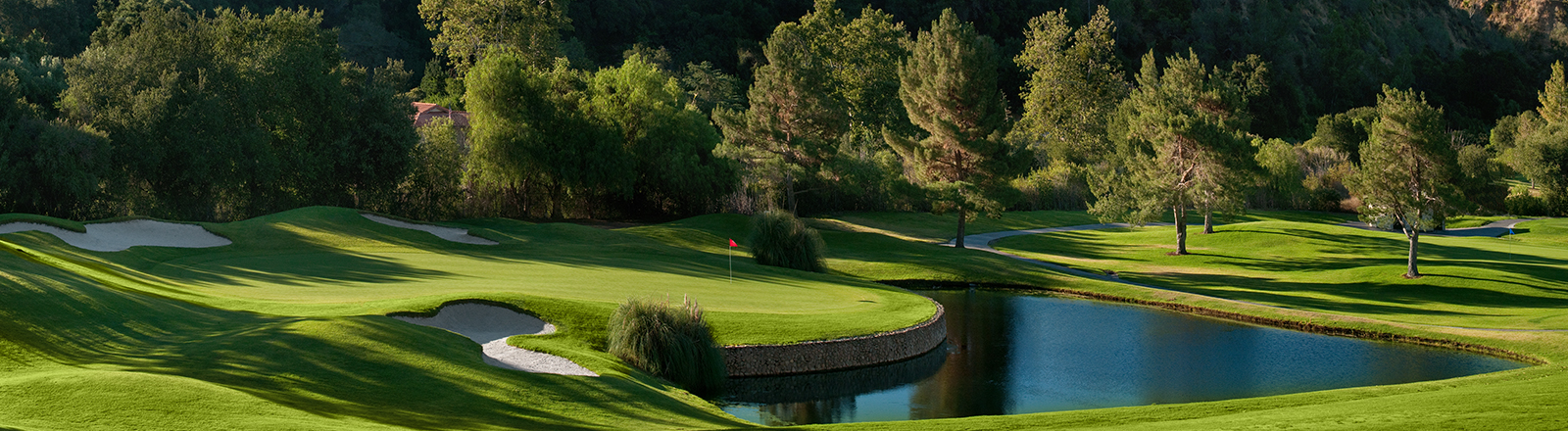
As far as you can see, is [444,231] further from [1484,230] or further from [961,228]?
[1484,230]

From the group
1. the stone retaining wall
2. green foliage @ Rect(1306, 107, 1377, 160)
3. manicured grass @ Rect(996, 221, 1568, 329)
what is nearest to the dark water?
the stone retaining wall

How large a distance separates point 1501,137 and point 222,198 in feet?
321

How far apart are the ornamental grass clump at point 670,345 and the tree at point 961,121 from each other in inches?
987

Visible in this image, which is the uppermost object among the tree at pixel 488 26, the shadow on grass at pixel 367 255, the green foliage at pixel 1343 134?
the tree at pixel 488 26

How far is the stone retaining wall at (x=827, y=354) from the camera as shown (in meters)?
17.9

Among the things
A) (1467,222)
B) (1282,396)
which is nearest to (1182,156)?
(1467,222)

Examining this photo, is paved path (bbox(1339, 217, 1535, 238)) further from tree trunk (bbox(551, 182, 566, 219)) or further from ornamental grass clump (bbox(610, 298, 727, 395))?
ornamental grass clump (bbox(610, 298, 727, 395))

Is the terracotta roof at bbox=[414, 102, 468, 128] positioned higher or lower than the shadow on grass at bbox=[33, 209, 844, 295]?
higher

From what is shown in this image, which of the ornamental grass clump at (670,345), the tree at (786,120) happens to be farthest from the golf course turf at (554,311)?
the tree at (786,120)

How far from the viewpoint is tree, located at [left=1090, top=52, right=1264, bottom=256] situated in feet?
127

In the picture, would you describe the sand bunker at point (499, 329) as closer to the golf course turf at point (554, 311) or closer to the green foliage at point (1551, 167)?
the golf course turf at point (554, 311)

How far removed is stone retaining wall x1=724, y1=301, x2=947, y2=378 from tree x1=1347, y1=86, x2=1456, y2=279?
18.5 m

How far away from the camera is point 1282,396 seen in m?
14.4

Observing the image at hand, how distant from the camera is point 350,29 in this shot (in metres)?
89.4
